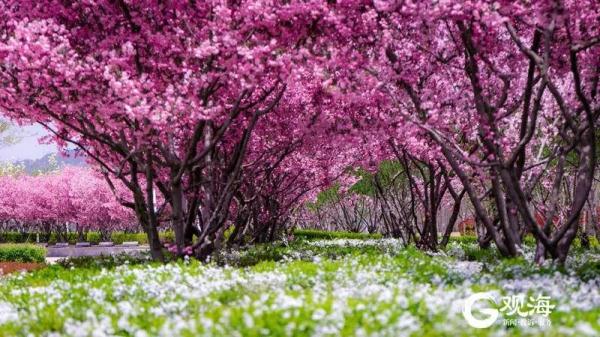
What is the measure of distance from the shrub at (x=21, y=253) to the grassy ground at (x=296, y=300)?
22.6 m

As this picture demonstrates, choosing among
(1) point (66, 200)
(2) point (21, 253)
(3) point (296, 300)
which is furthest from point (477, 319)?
(1) point (66, 200)

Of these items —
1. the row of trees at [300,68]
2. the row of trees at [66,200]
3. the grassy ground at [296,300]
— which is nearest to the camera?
the grassy ground at [296,300]

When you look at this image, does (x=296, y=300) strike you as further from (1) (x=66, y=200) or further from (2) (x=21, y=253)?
(1) (x=66, y=200)

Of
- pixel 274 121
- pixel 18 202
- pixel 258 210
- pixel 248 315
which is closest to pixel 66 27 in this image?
pixel 274 121

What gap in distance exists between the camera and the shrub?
31.8 m

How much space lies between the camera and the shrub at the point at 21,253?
31.8m

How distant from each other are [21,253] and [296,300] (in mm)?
29951

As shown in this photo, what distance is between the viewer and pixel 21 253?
32.2 meters

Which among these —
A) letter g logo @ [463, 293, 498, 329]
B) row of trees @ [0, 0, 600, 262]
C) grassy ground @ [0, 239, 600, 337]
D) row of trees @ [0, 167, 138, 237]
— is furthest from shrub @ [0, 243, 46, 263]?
letter g logo @ [463, 293, 498, 329]

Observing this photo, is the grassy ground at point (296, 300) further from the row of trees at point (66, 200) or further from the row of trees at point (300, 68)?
the row of trees at point (66, 200)

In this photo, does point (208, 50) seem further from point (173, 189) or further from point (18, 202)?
point (18, 202)

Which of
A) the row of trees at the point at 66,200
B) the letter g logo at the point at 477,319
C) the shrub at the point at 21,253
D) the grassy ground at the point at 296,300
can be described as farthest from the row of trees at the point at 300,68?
the row of trees at the point at 66,200

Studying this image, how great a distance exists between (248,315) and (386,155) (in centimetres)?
1590

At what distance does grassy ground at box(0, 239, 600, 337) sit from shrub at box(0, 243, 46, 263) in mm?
22627
